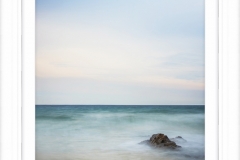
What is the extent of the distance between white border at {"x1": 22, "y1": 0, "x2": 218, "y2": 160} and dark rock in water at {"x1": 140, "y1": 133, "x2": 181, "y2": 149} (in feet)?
2.15

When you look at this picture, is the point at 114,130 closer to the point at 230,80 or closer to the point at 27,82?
the point at 27,82

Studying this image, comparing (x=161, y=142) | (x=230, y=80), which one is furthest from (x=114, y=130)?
(x=230, y=80)

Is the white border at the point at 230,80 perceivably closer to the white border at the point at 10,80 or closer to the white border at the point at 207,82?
the white border at the point at 207,82

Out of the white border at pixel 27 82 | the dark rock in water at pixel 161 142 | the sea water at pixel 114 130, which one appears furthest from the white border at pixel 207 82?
the dark rock in water at pixel 161 142

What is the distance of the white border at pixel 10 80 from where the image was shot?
1.00 m

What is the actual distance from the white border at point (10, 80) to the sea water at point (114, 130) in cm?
50

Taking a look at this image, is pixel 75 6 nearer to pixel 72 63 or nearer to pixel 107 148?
pixel 72 63

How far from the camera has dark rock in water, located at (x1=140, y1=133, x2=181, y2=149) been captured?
175cm

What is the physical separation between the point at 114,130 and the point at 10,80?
3.17ft

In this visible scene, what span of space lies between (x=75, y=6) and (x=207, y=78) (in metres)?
1.05

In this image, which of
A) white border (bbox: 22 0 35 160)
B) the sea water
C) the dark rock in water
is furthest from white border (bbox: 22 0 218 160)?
the dark rock in water

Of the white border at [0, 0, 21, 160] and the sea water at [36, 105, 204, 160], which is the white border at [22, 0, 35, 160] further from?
the sea water at [36, 105, 204, 160]

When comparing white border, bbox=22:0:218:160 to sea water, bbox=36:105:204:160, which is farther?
sea water, bbox=36:105:204:160

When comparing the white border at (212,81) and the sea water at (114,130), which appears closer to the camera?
the white border at (212,81)
